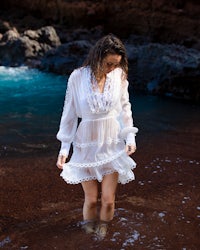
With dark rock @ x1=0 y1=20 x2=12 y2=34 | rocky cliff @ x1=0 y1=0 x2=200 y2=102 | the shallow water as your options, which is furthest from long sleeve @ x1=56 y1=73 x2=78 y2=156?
dark rock @ x1=0 y1=20 x2=12 y2=34

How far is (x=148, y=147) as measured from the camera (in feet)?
19.9

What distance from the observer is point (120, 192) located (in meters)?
4.61

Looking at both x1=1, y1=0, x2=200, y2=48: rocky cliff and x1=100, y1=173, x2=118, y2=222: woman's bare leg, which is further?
x1=1, y1=0, x2=200, y2=48: rocky cliff

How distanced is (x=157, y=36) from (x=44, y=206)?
10833mm

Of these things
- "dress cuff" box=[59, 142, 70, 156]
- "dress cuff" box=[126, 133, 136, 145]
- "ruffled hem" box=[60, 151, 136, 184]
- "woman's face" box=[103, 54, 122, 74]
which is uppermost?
"woman's face" box=[103, 54, 122, 74]

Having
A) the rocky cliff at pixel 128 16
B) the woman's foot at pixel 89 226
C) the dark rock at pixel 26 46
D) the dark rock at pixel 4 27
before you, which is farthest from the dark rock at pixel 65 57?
the woman's foot at pixel 89 226

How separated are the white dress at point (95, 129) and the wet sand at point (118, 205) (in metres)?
0.67

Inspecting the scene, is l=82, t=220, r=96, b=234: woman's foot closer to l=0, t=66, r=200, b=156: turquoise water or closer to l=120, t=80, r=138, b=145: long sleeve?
l=120, t=80, r=138, b=145: long sleeve

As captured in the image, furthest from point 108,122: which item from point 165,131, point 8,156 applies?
point 165,131

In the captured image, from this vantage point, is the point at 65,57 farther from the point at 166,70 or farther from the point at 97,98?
the point at 97,98

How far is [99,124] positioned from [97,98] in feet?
0.70

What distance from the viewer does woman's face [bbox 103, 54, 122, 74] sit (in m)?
3.11

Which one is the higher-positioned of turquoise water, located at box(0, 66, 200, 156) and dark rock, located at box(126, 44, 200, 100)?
dark rock, located at box(126, 44, 200, 100)

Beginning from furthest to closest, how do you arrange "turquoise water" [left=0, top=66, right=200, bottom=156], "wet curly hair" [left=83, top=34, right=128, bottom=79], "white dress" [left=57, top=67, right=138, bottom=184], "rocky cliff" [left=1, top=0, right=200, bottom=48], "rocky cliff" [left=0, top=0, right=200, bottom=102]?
"rocky cliff" [left=1, top=0, right=200, bottom=48]
"rocky cliff" [left=0, top=0, right=200, bottom=102]
"turquoise water" [left=0, top=66, right=200, bottom=156]
"white dress" [left=57, top=67, right=138, bottom=184]
"wet curly hair" [left=83, top=34, right=128, bottom=79]
